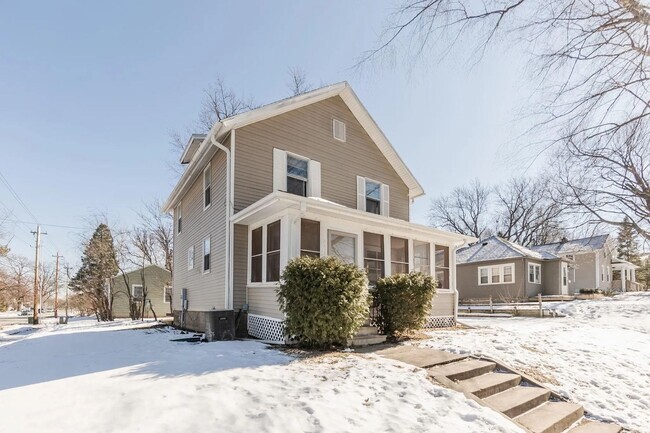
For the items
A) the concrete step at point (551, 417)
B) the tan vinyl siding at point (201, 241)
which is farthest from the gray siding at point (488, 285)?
the concrete step at point (551, 417)

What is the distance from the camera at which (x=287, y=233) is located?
7.77 m

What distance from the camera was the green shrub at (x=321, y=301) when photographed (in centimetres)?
655

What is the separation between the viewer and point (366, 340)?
25.4 ft

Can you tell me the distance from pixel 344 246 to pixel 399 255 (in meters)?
2.06

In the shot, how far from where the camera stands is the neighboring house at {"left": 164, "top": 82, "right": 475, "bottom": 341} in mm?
8539

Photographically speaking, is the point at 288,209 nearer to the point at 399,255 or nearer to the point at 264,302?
the point at 264,302

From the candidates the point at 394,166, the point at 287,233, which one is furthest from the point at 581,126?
the point at 394,166

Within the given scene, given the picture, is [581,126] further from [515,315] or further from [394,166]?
[515,315]

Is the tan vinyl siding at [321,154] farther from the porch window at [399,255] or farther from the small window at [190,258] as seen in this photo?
the small window at [190,258]

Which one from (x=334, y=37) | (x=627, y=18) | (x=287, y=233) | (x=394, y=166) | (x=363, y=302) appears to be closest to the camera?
(x=627, y=18)

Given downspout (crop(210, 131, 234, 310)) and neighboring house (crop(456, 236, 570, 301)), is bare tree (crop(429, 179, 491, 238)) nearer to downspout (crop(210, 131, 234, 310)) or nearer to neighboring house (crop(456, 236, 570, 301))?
neighboring house (crop(456, 236, 570, 301))

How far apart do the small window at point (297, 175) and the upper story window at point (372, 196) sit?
6.91ft

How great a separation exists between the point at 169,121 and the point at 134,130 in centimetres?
722

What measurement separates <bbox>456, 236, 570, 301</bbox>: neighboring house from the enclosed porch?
14579 mm
